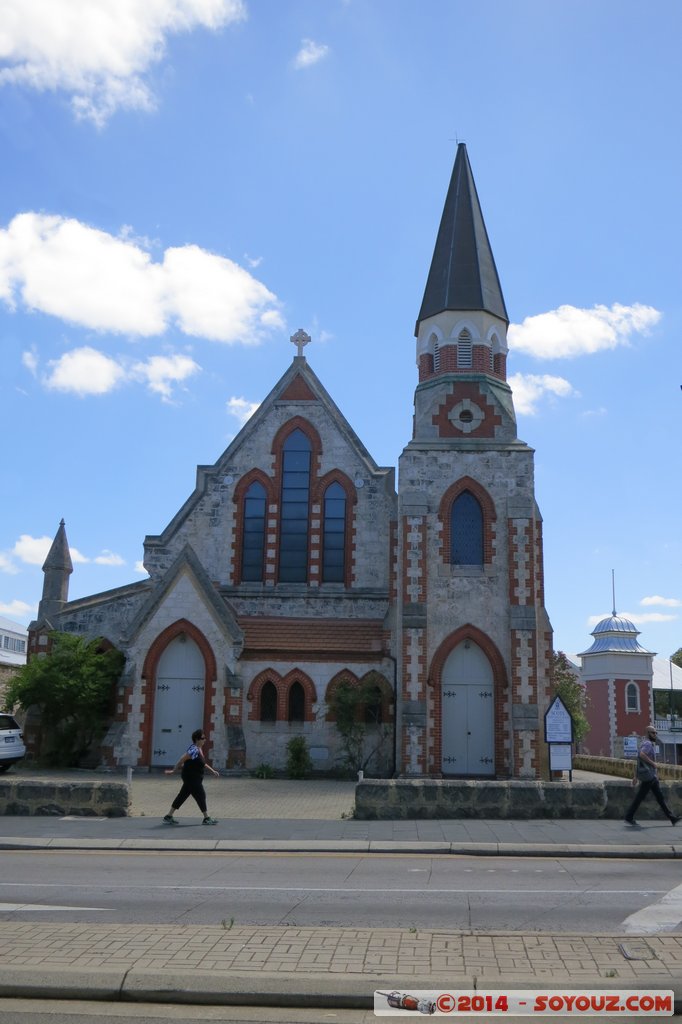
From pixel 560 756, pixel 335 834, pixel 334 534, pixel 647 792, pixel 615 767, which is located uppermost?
pixel 334 534

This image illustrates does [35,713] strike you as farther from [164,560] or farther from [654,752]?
[654,752]

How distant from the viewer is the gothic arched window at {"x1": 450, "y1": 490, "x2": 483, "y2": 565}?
2873 centimetres

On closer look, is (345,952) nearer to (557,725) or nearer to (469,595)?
(557,725)

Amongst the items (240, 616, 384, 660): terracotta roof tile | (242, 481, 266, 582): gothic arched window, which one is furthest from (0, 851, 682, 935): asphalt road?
(242, 481, 266, 582): gothic arched window

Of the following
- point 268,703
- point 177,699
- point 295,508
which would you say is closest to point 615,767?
point 268,703

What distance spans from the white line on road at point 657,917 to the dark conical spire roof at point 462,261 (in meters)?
24.6

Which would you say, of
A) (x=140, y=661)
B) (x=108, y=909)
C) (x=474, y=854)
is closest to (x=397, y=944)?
(x=108, y=909)

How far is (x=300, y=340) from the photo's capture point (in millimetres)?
33938

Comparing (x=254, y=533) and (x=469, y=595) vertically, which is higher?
(x=254, y=533)

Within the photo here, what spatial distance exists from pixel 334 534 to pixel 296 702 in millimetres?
5907

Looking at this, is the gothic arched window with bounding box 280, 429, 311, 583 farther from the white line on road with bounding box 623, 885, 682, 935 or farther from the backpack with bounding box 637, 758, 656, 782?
the white line on road with bounding box 623, 885, 682, 935

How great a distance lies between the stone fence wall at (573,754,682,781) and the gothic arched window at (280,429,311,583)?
12077 mm

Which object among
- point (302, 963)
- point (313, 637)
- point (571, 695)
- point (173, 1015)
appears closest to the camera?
point (173, 1015)

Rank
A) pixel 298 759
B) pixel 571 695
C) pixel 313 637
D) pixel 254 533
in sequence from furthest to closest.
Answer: pixel 571 695 < pixel 254 533 < pixel 313 637 < pixel 298 759
